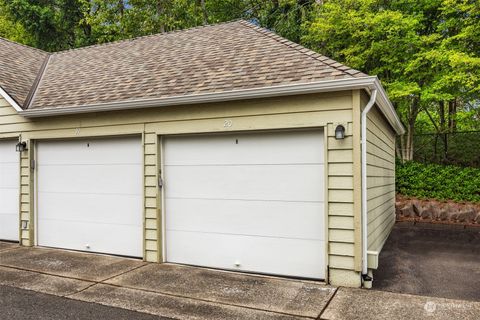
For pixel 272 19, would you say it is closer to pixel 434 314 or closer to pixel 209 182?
pixel 209 182

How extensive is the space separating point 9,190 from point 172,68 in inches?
164

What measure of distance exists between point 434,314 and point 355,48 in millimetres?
9175

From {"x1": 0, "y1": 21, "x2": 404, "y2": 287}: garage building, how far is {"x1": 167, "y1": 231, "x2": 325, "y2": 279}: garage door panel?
2 cm

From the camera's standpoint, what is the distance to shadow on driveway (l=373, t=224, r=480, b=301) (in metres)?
4.55

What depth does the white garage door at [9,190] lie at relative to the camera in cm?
727

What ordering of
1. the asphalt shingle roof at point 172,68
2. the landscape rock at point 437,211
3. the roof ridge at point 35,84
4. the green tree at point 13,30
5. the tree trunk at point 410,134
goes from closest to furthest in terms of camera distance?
the asphalt shingle roof at point 172,68, the roof ridge at point 35,84, the landscape rock at point 437,211, the tree trunk at point 410,134, the green tree at point 13,30

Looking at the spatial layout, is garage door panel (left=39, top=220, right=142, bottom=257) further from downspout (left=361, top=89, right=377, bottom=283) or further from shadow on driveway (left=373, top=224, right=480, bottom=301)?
shadow on driveway (left=373, top=224, right=480, bottom=301)

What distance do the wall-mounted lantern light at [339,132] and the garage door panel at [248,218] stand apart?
3.06ft

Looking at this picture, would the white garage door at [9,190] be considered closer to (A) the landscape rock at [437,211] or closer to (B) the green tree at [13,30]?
(A) the landscape rock at [437,211]

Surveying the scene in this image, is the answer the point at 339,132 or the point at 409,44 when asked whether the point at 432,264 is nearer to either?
the point at 339,132

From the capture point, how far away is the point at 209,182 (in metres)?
5.56

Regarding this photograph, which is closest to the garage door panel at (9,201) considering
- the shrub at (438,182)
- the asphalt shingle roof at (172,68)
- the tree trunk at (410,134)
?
the asphalt shingle roof at (172,68)

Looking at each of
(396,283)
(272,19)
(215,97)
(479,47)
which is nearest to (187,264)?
(215,97)

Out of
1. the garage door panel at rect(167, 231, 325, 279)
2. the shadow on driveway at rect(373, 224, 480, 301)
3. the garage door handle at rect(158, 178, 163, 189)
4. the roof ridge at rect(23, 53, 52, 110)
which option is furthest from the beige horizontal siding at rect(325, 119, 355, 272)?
the roof ridge at rect(23, 53, 52, 110)
